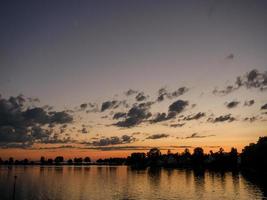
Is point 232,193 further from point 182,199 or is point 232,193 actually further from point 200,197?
point 182,199

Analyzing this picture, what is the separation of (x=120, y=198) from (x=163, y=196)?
55.9 ft

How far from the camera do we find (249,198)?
112125 millimetres

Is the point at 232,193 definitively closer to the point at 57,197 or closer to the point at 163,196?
the point at 163,196

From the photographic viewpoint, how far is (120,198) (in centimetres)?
11044

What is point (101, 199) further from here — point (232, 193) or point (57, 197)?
point (232, 193)

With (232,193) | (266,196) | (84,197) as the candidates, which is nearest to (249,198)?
(266,196)

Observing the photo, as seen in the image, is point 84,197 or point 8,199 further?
point 84,197

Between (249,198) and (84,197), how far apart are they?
5485 centimetres

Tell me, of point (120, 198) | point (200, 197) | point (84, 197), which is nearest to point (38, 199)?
point (84, 197)

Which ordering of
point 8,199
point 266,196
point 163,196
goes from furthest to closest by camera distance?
point 163,196 → point 266,196 → point 8,199

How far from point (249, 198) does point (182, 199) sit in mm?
22452

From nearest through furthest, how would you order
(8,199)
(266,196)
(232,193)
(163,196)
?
(8,199)
(266,196)
(163,196)
(232,193)

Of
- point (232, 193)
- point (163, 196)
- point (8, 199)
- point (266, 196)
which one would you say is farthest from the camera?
point (232, 193)

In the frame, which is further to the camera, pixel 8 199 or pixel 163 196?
pixel 163 196
